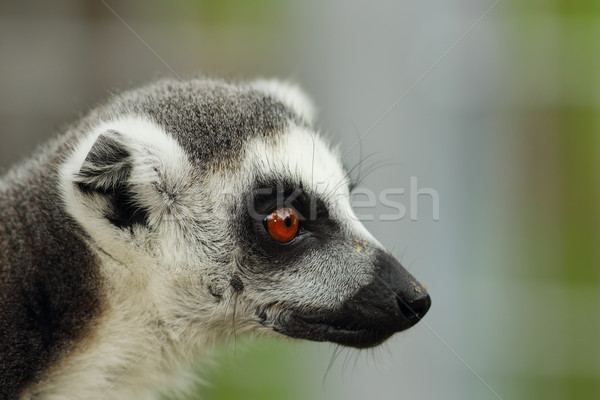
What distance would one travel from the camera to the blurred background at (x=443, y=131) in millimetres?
3459

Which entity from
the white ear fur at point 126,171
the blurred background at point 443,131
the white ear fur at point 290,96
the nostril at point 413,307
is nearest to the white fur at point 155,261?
the white ear fur at point 126,171

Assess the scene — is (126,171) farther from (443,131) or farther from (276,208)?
(443,131)

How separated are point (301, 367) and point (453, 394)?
701mm

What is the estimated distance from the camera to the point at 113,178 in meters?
1.77

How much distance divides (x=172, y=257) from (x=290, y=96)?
84 cm

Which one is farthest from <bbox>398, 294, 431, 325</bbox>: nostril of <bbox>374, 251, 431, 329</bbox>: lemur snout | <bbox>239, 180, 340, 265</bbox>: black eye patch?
<bbox>239, 180, 340, 265</bbox>: black eye patch

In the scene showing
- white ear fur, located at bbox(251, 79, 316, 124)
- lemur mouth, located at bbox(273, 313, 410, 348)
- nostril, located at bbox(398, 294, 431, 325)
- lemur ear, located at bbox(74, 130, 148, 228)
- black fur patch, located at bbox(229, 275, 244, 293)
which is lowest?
lemur mouth, located at bbox(273, 313, 410, 348)

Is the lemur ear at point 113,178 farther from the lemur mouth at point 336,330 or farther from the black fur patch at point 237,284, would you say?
the lemur mouth at point 336,330

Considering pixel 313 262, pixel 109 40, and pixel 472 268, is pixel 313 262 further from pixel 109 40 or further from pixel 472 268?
pixel 109 40

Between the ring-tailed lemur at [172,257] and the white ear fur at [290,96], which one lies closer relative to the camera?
the ring-tailed lemur at [172,257]

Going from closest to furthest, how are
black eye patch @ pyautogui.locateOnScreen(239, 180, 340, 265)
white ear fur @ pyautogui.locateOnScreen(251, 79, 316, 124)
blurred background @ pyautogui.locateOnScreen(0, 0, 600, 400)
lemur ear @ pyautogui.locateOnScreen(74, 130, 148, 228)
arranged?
1. lemur ear @ pyautogui.locateOnScreen(74, 130, 148, 228)
2. black eye patch @ pyautogui.locateOnScreen(239, 180, 340, 265)
3. white ear fur @ pyautogui.locateOnScreen(251, 79, 316, 124)
4. blurred background @ pyautogui.locateOnScreen(0, 0, 600, 400)

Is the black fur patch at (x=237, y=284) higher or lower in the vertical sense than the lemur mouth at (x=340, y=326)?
higher

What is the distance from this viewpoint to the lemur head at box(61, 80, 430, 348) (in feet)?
5.82

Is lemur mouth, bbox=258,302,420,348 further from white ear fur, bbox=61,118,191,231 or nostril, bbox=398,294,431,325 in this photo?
white ear fur, bbox=61,118,191,231
